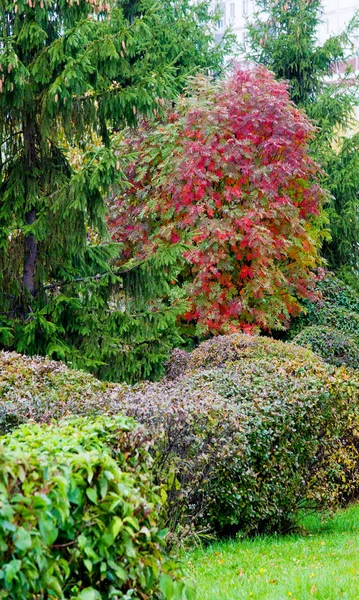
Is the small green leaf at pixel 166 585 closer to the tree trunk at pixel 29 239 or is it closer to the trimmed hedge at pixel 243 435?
the trimmed hedge at pixel 243 435

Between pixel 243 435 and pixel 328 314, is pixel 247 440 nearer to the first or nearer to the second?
pixel 243 435

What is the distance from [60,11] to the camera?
34.8 feet

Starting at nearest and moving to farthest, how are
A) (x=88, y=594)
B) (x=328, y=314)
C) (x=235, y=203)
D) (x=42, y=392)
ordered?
(x=88, y=594) < (x=42, y=392) < (x=235, y=203) < (x=328, y=314)

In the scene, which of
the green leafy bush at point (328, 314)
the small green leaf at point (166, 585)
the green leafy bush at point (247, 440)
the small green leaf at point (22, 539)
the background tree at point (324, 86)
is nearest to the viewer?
the small green leaf at point (22, 539)

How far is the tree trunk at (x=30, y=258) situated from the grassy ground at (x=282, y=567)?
17.4ft

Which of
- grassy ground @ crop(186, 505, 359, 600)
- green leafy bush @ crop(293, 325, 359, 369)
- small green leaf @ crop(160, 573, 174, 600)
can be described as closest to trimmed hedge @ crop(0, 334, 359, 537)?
grassy ground @ crop(186, 505, 359, 600)

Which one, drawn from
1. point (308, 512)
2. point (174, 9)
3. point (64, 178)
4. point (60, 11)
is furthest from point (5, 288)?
point (174, 9)

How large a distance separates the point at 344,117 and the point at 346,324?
7.51 meters

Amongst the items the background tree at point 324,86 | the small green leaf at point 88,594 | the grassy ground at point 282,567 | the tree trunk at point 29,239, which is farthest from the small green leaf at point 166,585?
the background tree at point 324,86

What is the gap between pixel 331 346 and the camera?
→ 43.6ft

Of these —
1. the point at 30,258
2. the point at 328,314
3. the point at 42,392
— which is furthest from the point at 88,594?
the point at 328,314

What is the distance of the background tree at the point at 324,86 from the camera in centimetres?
1953

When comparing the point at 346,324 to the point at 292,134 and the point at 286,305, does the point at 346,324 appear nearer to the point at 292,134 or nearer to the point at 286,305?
the point at 286,305

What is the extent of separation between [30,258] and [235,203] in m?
4.71
